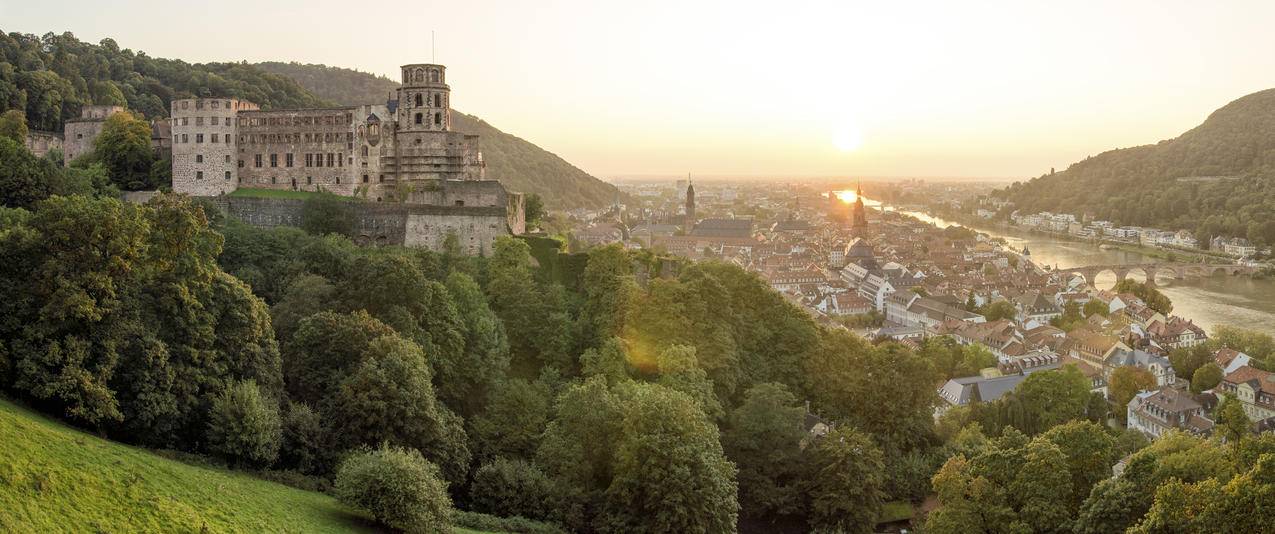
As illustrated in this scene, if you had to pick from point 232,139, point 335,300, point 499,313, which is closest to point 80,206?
point 335,300

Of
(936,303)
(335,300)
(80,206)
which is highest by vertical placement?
(80,206)

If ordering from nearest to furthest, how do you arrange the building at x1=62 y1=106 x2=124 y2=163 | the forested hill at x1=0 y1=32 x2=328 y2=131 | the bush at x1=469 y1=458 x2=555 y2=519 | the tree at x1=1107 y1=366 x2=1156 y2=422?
the bush at x1=469 y1=458 x2=555 y2=519, the building at x1=62 y1=106 x2=124 y2=163, the tree at x1=1107 y1=366 x2=1156 y2=422, the forested hill at x1=0 y1=32 x2=328 y2=131

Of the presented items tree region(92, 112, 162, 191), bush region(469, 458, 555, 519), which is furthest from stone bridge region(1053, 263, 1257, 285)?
bush region(469, 458, 555, 519)

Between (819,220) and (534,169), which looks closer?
(534,169)

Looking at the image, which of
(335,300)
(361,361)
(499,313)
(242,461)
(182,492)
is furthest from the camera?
(499,313)

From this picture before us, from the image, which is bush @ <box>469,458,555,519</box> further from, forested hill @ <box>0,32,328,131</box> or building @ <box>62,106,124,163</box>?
forested hill @ <box>0,32,328,131</box>

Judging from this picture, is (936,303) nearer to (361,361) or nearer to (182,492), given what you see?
(361,361)
